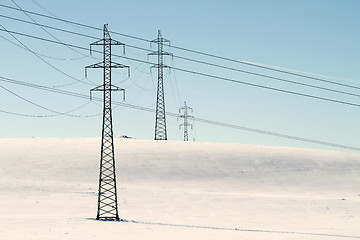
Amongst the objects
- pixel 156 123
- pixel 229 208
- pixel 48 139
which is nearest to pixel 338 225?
pixel 229 208

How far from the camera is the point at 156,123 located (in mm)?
66938

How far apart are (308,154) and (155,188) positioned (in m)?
26.9

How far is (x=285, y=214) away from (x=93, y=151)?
1175 inches

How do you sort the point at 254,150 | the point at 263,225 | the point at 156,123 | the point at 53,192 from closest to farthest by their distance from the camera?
the point at 263,225, the point at 53,192, the point at 156,123, the point at 254,150

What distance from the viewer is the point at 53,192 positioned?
49.9m

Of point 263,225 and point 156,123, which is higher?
point 156,123

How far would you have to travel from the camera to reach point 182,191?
5344 cm

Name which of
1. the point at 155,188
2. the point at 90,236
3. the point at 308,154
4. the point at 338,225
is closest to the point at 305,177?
the point at 308,154

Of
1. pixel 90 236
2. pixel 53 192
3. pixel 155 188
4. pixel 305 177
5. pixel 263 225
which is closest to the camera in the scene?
pixel 90 236

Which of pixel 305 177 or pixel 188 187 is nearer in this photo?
pixel 188 187

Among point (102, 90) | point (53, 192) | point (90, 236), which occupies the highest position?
point (102, 90)

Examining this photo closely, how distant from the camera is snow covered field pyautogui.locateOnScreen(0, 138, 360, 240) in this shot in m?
32.8

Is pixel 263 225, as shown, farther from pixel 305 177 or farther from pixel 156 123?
pixel 156 123

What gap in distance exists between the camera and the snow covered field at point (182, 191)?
32812 millimetres
